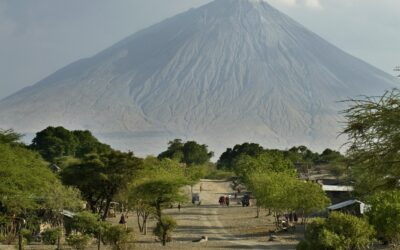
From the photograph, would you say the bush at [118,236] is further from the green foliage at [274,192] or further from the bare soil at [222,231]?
the green foliage at [274,192]

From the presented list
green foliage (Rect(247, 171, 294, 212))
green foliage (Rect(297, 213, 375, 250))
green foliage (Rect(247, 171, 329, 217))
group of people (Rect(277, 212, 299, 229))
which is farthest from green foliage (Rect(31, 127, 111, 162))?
green foliage (Rect(297, 213, 375, 250))

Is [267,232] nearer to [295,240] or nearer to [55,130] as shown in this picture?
[295,240]

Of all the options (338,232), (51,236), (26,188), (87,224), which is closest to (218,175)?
(87,224)

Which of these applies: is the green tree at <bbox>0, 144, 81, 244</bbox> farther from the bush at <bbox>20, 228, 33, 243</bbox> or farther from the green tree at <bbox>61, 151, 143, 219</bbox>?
the green tree at <bbox>61, 151, 143, 219</bbox>

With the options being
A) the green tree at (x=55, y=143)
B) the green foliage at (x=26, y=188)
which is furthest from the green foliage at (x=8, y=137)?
the green tree at (x=55, y=143)

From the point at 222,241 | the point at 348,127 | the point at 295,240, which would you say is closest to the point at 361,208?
the point at 295,240

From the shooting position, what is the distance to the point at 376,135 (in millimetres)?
9969

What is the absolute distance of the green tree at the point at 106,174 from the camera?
47688 mm

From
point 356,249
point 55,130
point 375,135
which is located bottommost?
point 356,249

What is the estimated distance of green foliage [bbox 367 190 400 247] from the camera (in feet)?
88.8

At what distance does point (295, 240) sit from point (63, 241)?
42.2ft

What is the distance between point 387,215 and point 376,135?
18494 millimetres

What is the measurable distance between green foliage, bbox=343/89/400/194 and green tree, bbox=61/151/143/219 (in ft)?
124

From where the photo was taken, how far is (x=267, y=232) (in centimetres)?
4325
